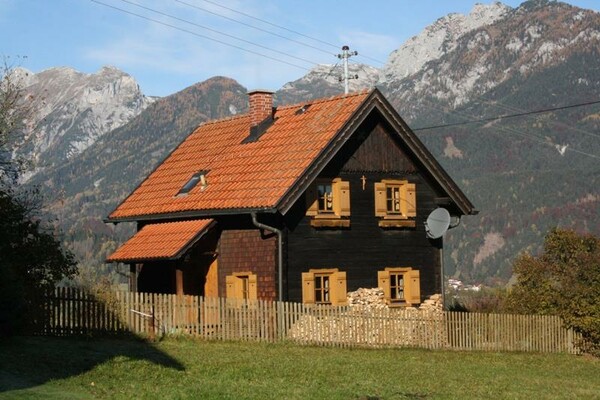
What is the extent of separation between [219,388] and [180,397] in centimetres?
145

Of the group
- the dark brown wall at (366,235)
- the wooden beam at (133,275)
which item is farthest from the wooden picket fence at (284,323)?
the wooden beam at (133,275)

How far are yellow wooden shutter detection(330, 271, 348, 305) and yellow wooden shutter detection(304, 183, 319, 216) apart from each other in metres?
2.14

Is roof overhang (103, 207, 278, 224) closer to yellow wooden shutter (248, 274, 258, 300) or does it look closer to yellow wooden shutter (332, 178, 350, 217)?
yellow wooden shutter (248, 274, 258, 300)

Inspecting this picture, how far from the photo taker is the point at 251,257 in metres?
36.8

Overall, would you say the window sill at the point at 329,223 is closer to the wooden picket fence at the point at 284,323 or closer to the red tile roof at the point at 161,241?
the wooden picket fence at the point at 284,323

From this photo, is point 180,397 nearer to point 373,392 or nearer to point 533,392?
point 373,392

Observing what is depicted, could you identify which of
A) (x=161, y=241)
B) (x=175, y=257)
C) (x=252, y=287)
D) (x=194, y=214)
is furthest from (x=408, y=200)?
(x=175, y=257)

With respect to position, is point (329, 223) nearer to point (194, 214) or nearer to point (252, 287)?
point (252, 287)

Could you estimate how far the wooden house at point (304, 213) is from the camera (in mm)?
36250

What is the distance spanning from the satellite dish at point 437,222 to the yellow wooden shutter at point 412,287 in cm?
144

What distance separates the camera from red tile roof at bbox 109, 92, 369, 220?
1433 inches

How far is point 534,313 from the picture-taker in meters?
41.7

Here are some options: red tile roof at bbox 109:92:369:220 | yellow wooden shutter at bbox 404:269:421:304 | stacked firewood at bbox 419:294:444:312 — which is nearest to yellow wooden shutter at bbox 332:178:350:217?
red tile roof at bbox 109:92:369:220

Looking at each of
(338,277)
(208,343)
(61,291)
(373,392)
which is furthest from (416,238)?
(373,392)
